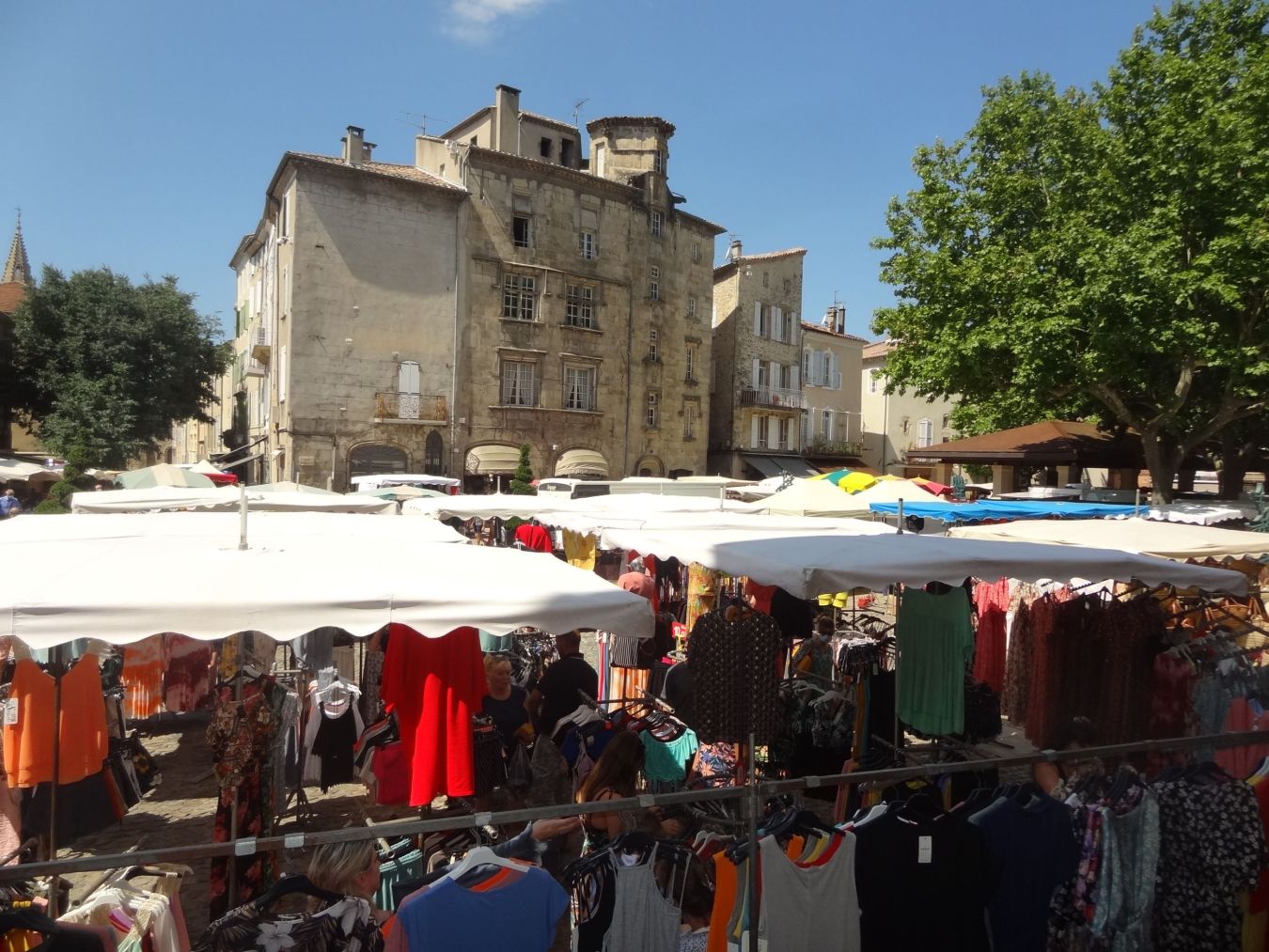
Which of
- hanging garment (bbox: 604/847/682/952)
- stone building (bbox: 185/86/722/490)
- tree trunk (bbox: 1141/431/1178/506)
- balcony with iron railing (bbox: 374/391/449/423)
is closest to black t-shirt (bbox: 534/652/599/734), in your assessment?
hanging garment (bbox: 604/847/682/952)

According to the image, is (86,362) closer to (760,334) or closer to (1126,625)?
(760,334)

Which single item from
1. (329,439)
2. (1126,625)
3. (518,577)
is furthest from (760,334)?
(518,577)

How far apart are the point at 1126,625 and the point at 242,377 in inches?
1520

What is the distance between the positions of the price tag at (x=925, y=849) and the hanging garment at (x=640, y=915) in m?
1.12

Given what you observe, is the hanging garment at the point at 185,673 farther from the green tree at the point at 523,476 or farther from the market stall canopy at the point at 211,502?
the green tree at the point at 523,476

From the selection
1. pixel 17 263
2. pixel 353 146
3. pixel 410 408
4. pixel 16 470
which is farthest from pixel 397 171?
pixel 17 263

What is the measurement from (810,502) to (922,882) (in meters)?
8.25

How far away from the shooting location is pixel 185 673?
7.48 meters

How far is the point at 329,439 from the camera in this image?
28594 millimetres

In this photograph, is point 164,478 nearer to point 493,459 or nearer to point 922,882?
point 493,459

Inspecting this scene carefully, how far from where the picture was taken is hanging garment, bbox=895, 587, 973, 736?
6.07 m

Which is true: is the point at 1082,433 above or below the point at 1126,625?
above

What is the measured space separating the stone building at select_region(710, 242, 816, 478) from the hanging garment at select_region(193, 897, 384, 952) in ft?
121

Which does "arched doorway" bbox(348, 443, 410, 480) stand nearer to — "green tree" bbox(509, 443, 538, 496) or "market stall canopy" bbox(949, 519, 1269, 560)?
"green tree" bbox(509, 443, 538, 496)
